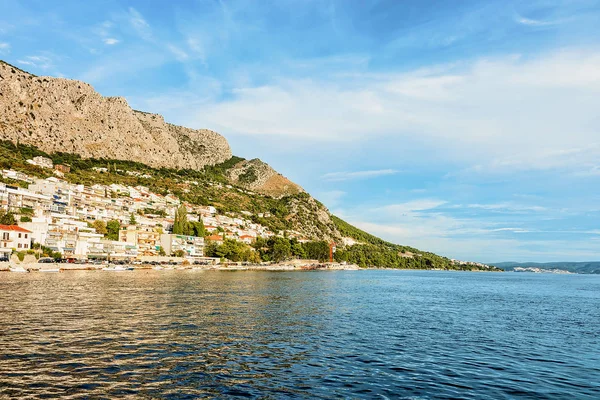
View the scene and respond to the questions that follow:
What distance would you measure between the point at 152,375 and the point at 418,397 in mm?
12466

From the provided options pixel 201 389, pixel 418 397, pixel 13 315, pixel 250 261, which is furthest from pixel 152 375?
pixel 250 261

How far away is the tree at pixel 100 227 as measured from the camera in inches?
6326

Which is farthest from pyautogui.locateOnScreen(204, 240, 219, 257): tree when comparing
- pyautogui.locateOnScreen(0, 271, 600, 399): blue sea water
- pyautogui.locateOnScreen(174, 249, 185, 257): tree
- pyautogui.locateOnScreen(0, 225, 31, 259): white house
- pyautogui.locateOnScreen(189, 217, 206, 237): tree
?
pyautogui.locateOnScreen(0, 271, 600, 399): blue sea water

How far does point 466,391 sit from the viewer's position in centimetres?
1930

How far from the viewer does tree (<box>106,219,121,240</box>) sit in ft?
531

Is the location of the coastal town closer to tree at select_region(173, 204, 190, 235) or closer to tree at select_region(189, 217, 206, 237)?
tree at select_region(189, 217, 206, 237)

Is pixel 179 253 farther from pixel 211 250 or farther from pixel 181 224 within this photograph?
pixel 211 250

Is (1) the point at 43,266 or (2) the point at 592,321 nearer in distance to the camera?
(2) the point at 592,321

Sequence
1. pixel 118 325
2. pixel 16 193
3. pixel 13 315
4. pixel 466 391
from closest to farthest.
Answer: pixel 466 391 < pixel 118 325 < pixel 13 315 < pixel 16 193

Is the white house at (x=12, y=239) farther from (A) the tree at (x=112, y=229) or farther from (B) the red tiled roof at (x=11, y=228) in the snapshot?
(A) the tree at (x=112, y=229)

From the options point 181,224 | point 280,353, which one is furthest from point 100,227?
point 280,353

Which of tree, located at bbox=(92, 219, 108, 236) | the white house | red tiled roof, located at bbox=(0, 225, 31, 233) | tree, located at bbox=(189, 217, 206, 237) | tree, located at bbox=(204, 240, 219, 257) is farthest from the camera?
tree, located at bbox=(189, 217, 206, 237)

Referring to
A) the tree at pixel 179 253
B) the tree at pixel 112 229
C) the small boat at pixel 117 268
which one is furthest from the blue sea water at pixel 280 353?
the tree at pixel 179 253

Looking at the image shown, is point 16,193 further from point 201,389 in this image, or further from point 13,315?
point 201,389
